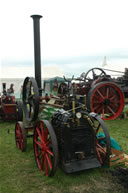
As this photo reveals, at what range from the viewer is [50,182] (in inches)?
98.7

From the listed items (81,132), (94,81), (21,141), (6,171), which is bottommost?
(6,171)

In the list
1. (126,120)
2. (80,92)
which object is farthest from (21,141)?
(126,120)

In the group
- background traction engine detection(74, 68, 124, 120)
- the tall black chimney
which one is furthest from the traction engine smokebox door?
the tall black chimney

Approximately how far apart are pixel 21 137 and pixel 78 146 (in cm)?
133

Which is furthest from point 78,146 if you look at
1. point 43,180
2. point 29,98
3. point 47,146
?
point 29,98

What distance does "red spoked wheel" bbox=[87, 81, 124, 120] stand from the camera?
5945 mm

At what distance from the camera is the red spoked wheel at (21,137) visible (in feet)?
11.4

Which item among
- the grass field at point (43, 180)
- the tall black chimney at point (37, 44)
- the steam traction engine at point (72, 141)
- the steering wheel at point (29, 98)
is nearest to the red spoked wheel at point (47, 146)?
the steam traction engine at point (72, 141)

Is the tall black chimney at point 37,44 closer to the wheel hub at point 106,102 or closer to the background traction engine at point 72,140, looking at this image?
the wheel hub at point 106,102

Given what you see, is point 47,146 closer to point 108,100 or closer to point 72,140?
point 72,140

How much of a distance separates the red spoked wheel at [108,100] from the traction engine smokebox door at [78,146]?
3.13 m

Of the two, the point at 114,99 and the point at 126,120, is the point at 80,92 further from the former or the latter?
the point at 126,120

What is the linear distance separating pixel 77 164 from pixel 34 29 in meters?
4.93

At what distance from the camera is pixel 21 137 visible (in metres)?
3.57
